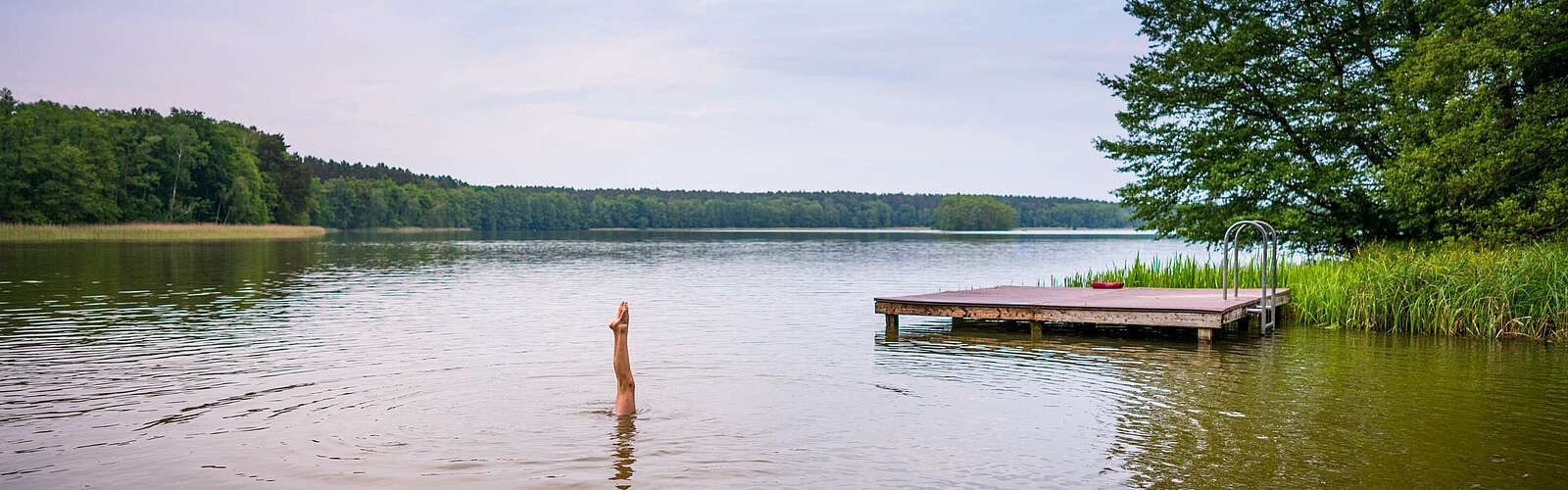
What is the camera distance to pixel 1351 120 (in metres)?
24.5

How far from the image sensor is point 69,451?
8.15 meters

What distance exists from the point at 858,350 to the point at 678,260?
3425cm

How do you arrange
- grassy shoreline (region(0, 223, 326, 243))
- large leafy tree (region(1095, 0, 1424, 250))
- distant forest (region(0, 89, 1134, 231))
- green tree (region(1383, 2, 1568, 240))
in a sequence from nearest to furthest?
green tree (region(1383, 2, 1568, 240))
large leafy tree (region(1095, 0, 1424, 250))
grassy shoreline (region(0, 223, 326, 243))
distant forest (region(0, 89, 1134, 231))

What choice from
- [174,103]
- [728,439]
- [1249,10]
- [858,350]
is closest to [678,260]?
[1249,10]

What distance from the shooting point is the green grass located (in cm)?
1603

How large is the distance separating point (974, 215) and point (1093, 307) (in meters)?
159

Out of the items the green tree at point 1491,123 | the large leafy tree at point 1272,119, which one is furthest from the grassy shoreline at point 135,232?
the green tree at point 1491,123

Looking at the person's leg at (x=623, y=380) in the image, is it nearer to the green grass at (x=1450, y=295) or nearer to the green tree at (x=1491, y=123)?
the green grass at (x=1450, y=295)

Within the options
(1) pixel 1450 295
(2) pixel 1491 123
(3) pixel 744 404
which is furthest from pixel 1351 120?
(3) pixel 744 404

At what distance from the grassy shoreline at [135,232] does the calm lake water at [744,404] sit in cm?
5688

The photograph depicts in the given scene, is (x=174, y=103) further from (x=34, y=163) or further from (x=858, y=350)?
(x=858, y=350)

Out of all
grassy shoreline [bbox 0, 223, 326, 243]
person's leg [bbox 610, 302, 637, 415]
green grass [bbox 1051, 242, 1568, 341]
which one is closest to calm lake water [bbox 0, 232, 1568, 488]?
person's leg [bbox 610, 302, 637, 415]

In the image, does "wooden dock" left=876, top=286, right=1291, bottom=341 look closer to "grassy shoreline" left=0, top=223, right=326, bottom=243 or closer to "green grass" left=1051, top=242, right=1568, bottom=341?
"green grass" left=1051, top=242, right=1568, bottom=341

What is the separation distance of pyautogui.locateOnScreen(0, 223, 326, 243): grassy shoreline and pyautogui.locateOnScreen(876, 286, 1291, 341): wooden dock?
62934 mm
